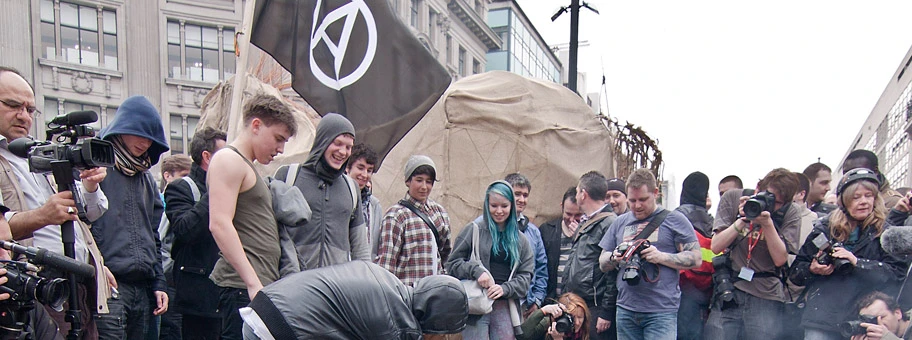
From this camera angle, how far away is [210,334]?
3.66 m

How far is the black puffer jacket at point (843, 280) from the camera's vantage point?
3.54 m

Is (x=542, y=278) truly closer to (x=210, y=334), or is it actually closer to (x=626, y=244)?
(x=626, y=244)

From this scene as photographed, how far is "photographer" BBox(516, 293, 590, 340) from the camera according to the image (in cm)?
420

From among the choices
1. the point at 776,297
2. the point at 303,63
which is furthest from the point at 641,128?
the point at 303,63

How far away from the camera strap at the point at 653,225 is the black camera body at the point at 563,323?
72 centimetres

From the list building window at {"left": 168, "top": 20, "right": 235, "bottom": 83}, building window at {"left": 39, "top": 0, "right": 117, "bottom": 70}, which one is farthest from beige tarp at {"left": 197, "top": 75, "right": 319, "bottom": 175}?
building window at {"left": 168, "top": 20, "right": 235, "bottom": 83}

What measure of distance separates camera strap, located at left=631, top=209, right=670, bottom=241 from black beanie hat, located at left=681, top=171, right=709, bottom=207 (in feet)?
2.19

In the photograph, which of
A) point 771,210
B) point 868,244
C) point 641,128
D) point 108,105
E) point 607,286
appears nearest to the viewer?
point 868,244

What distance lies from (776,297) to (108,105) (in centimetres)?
2295

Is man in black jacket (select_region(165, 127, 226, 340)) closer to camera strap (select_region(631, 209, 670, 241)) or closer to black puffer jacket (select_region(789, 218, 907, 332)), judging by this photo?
camera strap (select_region(631, 209, 670, 241))

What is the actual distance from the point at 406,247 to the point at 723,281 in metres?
2.15

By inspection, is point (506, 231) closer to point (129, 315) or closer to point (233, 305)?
point (233, 305)

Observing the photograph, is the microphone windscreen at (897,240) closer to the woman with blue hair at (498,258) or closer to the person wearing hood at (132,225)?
the woman with blue hair at (498,258)

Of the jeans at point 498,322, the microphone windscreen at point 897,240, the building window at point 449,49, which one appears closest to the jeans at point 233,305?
the jeans at point 498,322
